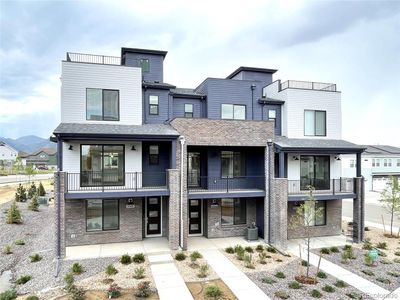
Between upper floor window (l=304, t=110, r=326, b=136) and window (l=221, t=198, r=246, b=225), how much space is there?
6300 mm

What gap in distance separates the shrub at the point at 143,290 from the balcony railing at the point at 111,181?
5096 mm

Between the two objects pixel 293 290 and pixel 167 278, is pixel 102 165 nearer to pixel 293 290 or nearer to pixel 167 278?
pixel 167 278

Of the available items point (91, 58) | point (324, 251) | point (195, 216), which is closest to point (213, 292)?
point (324, 251)

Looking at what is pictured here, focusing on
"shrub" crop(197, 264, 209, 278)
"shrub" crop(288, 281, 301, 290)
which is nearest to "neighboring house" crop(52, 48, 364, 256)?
"shrub" crop(197, 264, 209, 278)

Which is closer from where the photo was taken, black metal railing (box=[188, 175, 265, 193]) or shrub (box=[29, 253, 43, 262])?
shrub (box=[29, 253, 43, 262])

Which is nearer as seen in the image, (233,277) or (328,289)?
(328,289)

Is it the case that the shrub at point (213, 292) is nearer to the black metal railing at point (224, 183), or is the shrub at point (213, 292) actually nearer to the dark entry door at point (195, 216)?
the black metal railing at point (224, 183)

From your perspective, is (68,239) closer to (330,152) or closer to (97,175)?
(97,175)

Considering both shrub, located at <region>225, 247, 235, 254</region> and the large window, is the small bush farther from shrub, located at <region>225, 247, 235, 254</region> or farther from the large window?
shrub, located at <region>225, 247, 235, 254</region>

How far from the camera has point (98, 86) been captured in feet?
48.8

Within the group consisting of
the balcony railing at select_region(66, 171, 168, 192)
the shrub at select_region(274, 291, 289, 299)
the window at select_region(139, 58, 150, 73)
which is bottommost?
the shrub at select_region(274, 291, 289, 299)

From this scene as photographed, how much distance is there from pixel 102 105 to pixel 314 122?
1307 cm

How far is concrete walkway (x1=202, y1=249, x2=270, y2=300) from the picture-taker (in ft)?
31.1

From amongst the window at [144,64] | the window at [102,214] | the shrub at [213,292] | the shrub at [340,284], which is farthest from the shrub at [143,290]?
the window at [144,64]
